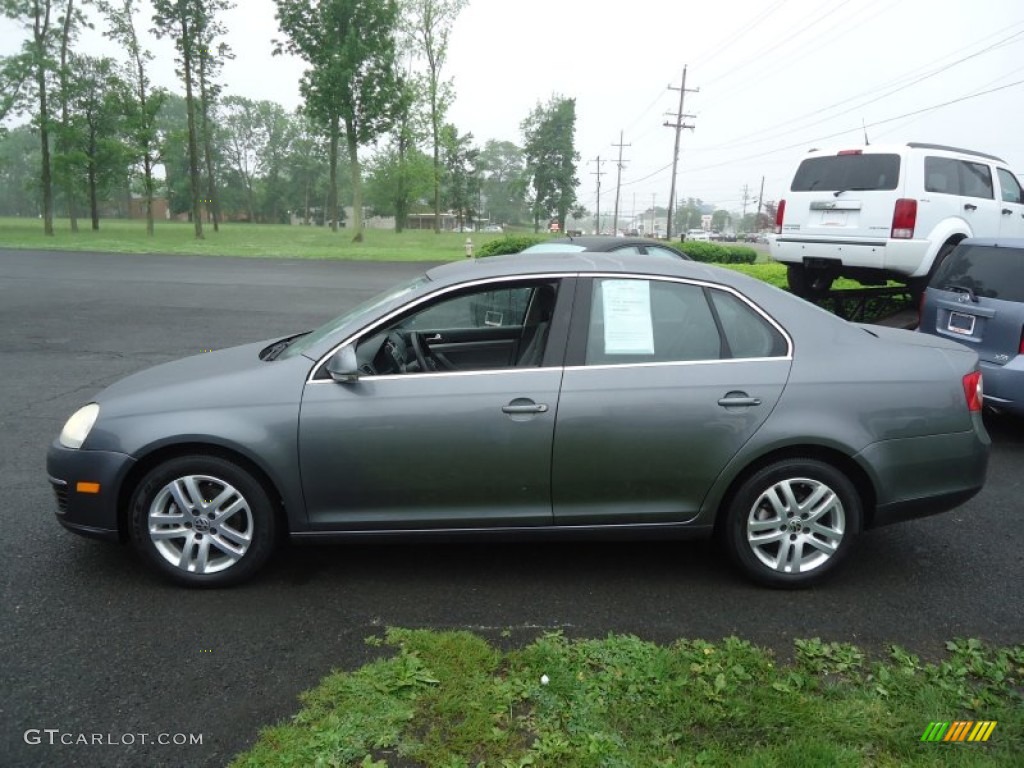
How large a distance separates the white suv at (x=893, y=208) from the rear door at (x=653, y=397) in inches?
255

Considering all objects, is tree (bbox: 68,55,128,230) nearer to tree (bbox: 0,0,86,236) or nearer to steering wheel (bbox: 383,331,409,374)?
tree (bbox: 0,0,86,236)

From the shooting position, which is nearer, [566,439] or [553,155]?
[566,439]

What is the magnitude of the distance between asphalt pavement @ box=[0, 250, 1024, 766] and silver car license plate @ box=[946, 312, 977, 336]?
4.64 ft

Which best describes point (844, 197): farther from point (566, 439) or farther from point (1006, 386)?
point (566, 439)

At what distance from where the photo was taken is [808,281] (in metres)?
10.9

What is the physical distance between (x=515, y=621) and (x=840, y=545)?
1.66 metres

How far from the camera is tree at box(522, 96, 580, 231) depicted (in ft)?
301

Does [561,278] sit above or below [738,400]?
above

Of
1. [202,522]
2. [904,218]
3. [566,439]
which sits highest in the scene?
[904,218]

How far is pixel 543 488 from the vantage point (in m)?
3.50

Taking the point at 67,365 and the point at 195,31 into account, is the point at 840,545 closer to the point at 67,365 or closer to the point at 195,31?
the point at 67,365

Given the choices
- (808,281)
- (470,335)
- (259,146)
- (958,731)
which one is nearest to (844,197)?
(808,281)

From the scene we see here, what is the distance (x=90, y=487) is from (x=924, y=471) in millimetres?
4037

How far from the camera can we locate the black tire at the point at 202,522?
345cm
